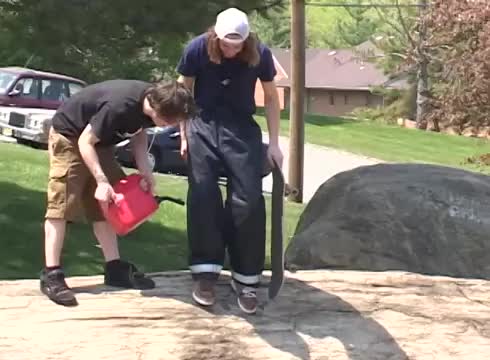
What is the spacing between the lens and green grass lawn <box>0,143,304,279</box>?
9312 mm

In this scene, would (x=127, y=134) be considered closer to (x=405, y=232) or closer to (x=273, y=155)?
(x=273, y=155)

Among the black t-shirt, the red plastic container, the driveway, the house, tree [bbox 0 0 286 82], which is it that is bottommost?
the house

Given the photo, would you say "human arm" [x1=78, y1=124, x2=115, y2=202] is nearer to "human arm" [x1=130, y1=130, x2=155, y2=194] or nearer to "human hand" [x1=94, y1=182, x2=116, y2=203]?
"human hand" [x1=94, y1=182, x2=116, y2=203]

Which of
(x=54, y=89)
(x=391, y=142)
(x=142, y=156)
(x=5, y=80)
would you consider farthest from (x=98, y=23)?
(x=391, y=142)

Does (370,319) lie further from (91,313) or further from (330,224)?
(330,224)

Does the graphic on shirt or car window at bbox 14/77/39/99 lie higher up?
the graphic on shirt

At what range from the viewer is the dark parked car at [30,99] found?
2019 centimetres

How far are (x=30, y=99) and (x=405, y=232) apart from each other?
14.5 metres

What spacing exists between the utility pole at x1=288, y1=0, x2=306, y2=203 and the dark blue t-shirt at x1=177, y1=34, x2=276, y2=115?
10095 mm

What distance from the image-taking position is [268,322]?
5371 millimetres

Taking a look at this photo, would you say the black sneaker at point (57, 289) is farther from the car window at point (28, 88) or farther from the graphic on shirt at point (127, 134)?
the car window at point (28, 88)

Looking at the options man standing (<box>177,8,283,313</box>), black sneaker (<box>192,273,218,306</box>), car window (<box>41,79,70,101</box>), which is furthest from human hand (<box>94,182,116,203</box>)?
car window (<box>41,79,70,101</box>)

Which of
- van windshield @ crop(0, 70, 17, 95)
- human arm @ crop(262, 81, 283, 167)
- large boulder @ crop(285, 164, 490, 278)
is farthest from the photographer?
van windshield @ crop(0, 70, 17, 95)

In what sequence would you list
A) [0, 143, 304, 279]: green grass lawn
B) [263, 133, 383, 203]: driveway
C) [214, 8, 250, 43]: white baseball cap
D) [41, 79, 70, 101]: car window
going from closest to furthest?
[214, 8, 250, 43]: white baseball cap, [0, 143, 304, 279]: green grass lawn, [41, 79, 70, 101]: car window, [263, 133, 383, 203]: driveway
